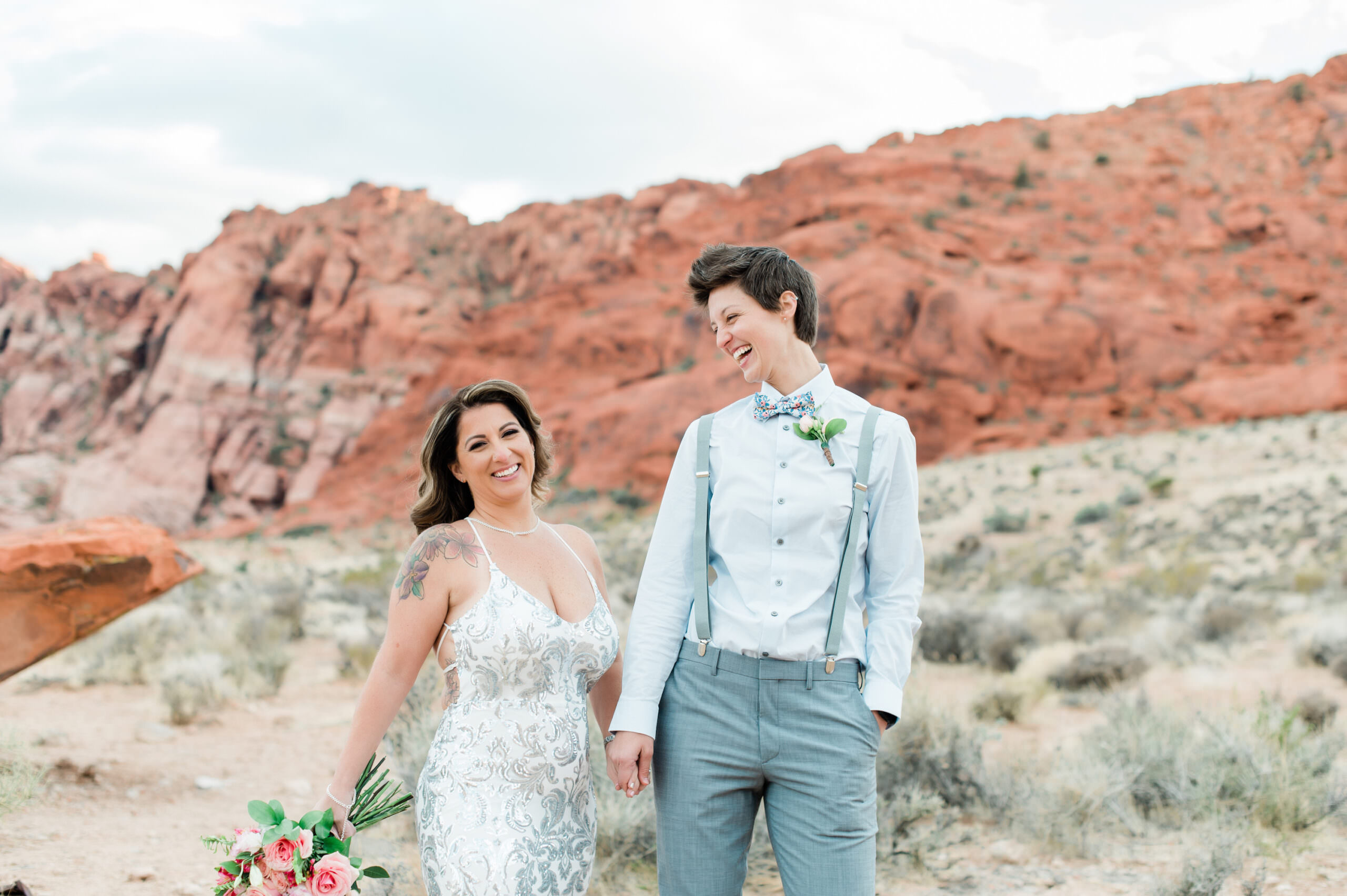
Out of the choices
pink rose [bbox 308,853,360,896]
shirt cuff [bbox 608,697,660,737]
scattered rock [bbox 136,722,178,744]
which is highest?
shirt cuff [bbox 608,697,660,737]

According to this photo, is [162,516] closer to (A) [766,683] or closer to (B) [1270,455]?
(B) [1270,455]

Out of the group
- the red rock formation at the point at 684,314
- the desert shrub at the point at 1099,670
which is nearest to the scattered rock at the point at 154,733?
the desert shrub at the point at 1099,670

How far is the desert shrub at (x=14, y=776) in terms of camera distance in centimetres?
423

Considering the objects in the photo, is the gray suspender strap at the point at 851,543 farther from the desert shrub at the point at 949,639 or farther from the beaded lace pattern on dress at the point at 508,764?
the desert shrub at the point at 949,639

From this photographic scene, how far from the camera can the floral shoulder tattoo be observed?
2.34 meters

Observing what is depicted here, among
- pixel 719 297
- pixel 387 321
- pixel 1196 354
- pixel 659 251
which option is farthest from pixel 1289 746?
pixel 387 321

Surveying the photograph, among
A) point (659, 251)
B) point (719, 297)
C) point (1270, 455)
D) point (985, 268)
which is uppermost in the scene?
point (659, 251)

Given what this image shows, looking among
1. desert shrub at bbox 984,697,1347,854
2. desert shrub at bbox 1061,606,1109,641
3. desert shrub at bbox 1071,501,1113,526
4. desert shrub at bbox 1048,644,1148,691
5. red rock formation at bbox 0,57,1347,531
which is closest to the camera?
desert shrub at bbox 984,697,1347,854

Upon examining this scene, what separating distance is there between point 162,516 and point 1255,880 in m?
40.3

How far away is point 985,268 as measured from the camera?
3316cm

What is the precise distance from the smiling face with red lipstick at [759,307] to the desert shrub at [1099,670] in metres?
6.60

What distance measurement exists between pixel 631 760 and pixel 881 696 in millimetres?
631

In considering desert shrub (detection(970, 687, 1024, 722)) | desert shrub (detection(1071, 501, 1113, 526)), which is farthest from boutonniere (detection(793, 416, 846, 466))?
desert shrub (detection(1071, 501, 1113, 526))

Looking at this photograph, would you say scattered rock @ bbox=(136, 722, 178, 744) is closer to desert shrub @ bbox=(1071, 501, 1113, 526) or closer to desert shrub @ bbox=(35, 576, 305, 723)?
desert shrub @ bbox=(35, 576, 305, 723)
